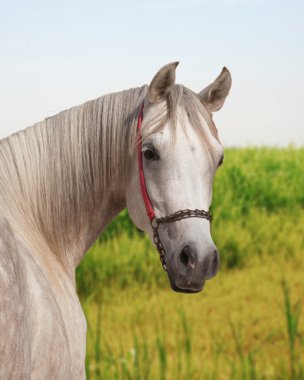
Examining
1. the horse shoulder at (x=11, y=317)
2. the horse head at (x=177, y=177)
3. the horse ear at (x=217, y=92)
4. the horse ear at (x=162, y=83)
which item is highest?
the horse ear at (x=217, y=92)

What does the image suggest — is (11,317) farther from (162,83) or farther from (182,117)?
(162,83)

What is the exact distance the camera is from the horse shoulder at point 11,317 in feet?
6.64

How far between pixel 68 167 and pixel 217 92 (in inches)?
34.3

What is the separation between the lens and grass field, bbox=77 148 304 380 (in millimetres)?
4736

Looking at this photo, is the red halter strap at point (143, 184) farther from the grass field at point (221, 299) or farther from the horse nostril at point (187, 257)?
the grass field at point (221, 299)

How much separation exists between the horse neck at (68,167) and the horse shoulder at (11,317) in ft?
2.44

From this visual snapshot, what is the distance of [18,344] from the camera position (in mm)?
2082

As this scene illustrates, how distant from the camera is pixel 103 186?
313 cm

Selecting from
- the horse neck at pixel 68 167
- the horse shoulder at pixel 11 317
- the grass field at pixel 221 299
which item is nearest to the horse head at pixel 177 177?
the horse neck at pixel 68 167

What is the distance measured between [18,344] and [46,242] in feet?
3.36

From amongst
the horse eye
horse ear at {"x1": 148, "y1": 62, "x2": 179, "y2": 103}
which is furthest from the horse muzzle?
horse ear at {"x1": 148, "y1": 62, "x2": 179, "y2": 103}

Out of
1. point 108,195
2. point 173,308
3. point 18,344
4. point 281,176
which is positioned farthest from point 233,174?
point 18,344

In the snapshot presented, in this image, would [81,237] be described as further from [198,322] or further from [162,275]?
[162,275]

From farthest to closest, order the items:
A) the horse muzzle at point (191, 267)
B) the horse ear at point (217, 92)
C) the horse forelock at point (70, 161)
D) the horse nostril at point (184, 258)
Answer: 1. the horse ear at point (217, 92)
2. the horse forelock at point (70, 161)
3. the horse nostril at point (184, 258)
4. the horse muzzle at point (191, 267)
